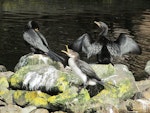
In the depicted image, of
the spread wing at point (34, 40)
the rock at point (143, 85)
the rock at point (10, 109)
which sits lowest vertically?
the rock at point (143, 85)

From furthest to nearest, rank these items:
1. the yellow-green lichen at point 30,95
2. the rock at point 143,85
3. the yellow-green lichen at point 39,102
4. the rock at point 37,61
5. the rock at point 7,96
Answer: the rock at point 37,61
the rock at point 143,85
the rock at point 7,96
the yellow-green lichen at point 30,95
the yellow-green lichen at point 39,102

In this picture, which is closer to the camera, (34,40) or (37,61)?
(37,61)

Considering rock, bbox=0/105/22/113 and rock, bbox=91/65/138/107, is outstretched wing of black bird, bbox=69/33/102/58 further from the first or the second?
rock, bbox=0/105/22/113

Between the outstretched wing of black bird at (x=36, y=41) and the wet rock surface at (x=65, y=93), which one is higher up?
the outstretched wing of black bird at (x=36, y=41)

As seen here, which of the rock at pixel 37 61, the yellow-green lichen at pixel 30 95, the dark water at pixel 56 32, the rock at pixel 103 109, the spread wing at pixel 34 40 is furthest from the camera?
the dark water at pixel 56 32

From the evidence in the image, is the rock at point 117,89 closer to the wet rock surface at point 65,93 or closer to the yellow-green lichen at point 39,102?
the wet rock surface at point 65,93

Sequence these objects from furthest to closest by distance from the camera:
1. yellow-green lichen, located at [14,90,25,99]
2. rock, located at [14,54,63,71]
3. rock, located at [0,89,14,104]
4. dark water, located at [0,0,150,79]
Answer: dark water, located at [0,0,150,79]
rock, located at [14,54,63,71]
rock, located at [0,89,14,104]
yellow-green lichen, located at [14,90,25,99]

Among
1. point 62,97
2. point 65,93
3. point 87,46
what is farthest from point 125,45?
point 62,97

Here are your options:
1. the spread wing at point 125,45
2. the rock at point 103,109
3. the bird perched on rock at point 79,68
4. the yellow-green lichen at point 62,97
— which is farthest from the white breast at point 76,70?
the spread wing at point 125,45

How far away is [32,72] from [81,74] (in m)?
1.68

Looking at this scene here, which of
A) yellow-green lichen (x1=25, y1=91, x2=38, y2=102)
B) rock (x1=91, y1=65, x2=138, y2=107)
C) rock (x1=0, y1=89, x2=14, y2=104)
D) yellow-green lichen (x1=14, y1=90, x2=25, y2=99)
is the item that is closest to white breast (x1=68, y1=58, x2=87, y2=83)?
rock (x1=91, y1=65, x2=138, y2=107)

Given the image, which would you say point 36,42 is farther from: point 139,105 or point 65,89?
point 139,105

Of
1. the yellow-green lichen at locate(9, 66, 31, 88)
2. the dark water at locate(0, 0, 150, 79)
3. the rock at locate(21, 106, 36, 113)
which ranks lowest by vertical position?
the dark water at locate(0, 0, 150, 79)

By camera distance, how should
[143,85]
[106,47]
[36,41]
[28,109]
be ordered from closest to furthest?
[28,109]
[143,85]
[106,47]
[36,41]
